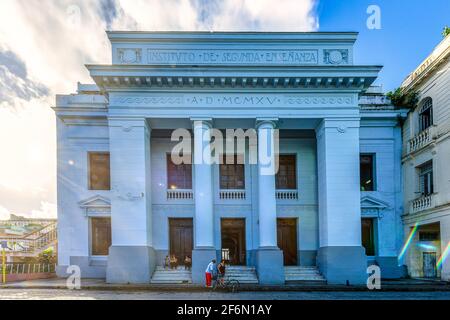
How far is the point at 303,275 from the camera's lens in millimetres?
20562

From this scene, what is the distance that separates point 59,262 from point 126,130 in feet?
30.1

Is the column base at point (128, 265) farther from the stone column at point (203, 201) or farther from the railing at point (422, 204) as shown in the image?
the railing at point (422, 204)

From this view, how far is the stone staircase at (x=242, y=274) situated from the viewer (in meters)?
19.7

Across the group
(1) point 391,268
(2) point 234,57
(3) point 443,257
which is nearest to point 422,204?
(3) point 443,257

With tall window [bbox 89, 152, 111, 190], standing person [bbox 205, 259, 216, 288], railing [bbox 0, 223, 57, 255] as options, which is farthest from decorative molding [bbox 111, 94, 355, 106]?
railing [bbox 0, 223, 57, 255]

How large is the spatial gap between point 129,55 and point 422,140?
1707 cm

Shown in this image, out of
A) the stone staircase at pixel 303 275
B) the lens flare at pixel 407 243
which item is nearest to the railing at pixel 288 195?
the stone staircase at pixel 303 275

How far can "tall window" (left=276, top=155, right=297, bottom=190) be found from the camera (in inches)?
936

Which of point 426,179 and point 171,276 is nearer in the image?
point 171,276

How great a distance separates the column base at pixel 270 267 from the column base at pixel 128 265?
226 inches

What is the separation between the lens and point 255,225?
2311 cm

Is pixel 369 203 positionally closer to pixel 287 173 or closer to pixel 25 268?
pixel 287 173

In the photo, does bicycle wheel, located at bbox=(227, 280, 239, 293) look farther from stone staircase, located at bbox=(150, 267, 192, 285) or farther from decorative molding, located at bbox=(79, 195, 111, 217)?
decorative molding, located at bbox=(79, 195, 111, 217)

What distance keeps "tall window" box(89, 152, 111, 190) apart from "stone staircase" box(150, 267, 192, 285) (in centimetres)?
630
